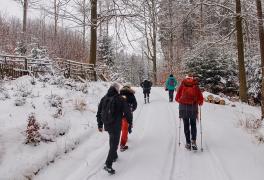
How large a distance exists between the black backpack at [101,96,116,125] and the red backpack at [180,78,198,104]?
2.44m

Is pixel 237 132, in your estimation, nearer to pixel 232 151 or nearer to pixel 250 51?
pixel 232 151

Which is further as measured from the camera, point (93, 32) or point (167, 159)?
point (93, 32)

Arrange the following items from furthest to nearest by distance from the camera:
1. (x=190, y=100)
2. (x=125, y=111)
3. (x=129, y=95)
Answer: (x=129, y=95)
(x=190, y=100)
(x=125, y=111)

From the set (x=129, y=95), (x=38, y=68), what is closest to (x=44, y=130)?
(x=129, y=95)

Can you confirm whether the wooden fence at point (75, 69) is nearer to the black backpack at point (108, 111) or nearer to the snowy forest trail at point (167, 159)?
the snowy forest trail at point (167, 159)

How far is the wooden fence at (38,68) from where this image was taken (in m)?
17.2

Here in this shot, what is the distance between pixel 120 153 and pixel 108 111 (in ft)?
6.54

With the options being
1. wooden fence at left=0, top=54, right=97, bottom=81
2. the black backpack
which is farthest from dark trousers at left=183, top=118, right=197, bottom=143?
wooden fence at left=0, top=54, right=97, bottom=81

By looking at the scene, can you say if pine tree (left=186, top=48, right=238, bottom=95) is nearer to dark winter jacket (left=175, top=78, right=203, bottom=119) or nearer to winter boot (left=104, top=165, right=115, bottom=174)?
dark winter jacket (left=175, top=78, right=203, bottom=119)

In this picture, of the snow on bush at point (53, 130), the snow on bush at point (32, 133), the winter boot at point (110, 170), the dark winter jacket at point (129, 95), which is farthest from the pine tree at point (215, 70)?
the winter boot at point (110, 170)

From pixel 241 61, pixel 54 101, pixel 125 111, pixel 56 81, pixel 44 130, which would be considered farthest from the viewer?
pixel 241 61

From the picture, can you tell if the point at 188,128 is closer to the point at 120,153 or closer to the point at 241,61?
the point at 120,153

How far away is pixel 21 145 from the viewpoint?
7832 mm

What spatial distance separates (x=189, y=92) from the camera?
29.1 ft
